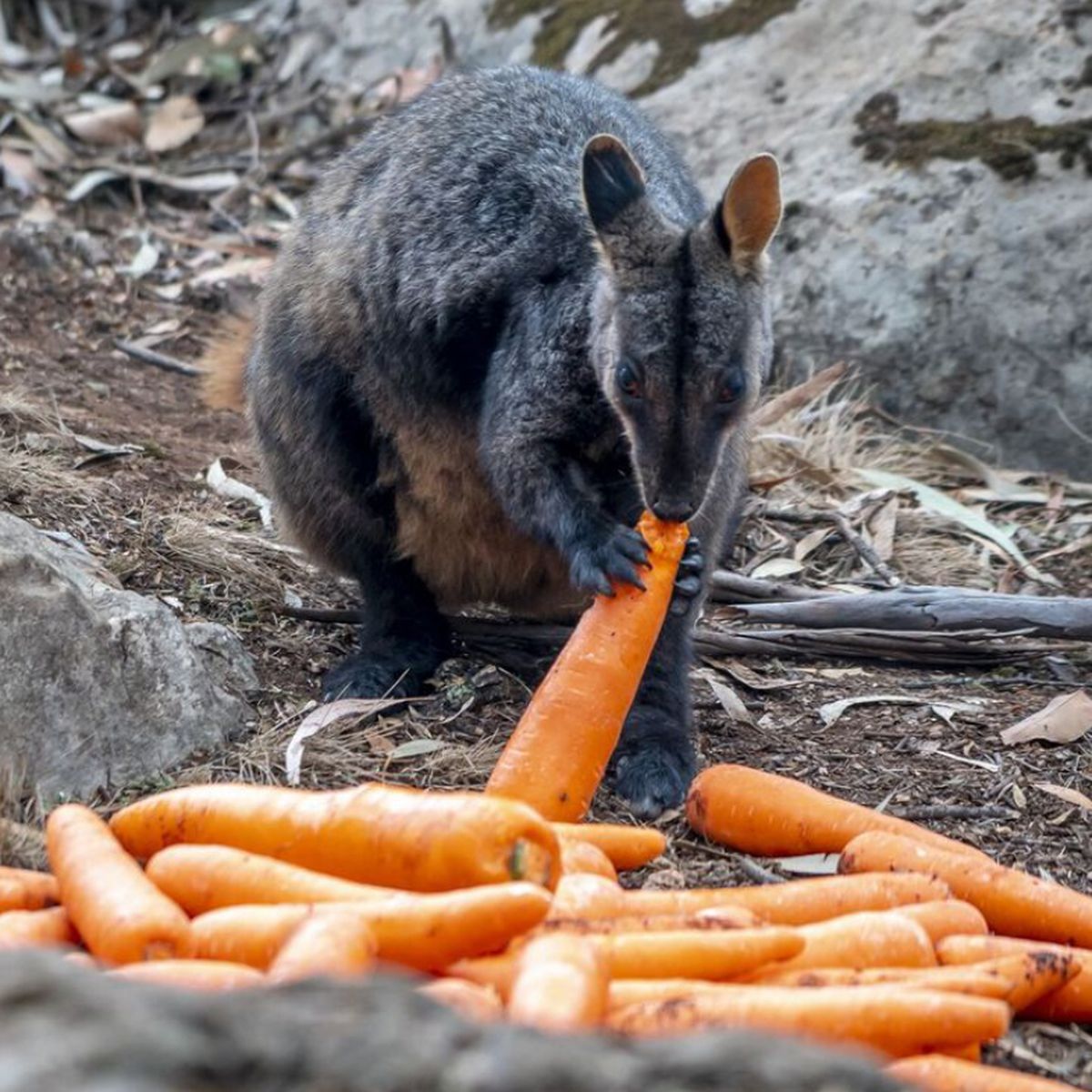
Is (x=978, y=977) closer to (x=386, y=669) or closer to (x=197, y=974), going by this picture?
(x=197, y=974)

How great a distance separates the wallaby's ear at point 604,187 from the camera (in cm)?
429

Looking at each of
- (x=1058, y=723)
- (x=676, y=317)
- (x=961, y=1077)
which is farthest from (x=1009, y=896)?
(x=676, y=317)

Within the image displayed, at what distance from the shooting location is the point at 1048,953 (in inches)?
122

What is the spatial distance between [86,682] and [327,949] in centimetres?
171

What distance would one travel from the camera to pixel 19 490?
5.33 meters

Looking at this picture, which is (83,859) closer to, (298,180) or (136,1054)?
(136,1054)

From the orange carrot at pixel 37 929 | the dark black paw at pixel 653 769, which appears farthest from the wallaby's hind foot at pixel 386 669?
the orange carrot at pixel 37 929

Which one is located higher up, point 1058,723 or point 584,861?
point 584,861

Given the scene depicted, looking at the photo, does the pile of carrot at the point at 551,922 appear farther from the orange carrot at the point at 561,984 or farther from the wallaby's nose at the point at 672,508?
the wallaby's nose at the point at 672,508

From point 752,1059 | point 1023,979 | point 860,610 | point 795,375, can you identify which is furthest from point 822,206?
point 752,1059

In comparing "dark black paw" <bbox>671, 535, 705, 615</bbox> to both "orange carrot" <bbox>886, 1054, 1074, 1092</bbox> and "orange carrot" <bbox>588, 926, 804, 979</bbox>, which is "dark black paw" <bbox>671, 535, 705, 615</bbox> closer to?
"orange carrot" <bbox>588, 926, 804, 979</bbox>

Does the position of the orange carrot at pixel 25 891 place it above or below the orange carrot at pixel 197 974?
below

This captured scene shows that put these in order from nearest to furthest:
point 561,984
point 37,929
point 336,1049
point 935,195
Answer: point 336,1049, point 561,984, point 37,929, point 935,195

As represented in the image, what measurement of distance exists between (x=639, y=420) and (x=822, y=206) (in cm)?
340
